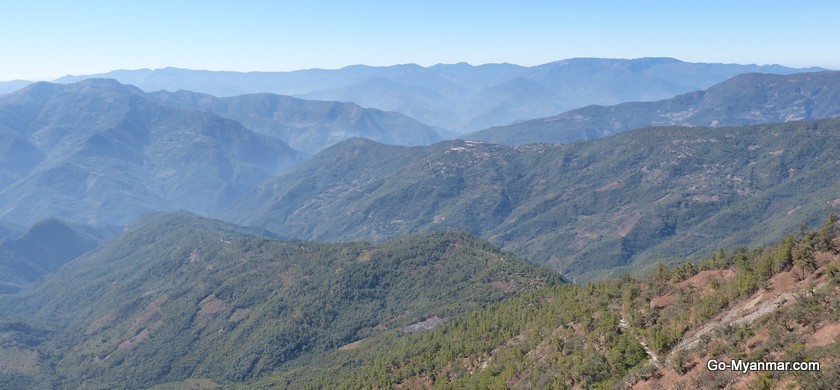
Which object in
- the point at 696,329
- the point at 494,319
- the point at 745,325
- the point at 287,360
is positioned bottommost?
the point at 287,360

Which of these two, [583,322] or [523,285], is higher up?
[583,322]

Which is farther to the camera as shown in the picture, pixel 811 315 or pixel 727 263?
pixel 727 263

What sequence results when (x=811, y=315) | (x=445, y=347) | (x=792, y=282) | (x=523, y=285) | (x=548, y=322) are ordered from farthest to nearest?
(x=523, y=285) → (x=445, y=347) → (x=548, y=322) → (x=792, y=282) → (x=811, y=315)

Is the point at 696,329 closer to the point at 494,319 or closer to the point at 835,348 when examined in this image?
the point at 835,348

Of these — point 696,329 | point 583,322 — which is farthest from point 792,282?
point 583,322

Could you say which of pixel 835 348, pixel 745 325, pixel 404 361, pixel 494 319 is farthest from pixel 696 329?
pixel 404 361

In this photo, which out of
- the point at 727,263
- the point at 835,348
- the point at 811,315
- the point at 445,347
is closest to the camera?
the point at 835,348

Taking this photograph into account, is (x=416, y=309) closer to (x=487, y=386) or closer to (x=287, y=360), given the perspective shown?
(x=287, y=360)
